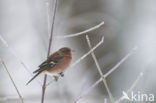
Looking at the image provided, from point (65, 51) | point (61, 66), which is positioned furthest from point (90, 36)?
point (61, 66)

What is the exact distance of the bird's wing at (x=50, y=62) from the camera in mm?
2211

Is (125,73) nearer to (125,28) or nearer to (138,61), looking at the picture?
(138,61)

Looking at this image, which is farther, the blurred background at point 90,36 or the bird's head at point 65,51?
the blurred background at point 90,36

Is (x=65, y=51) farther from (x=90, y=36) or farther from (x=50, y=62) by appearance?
(x=90, y=36)

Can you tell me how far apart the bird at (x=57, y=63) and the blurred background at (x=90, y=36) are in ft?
6.54

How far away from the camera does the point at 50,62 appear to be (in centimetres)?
233

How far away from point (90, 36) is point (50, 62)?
345 cm

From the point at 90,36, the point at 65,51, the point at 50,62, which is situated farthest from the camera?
the point at 90,36

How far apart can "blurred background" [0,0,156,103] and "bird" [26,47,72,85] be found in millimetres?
1994

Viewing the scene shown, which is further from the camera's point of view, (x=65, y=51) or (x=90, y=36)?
(x=90, y=36)

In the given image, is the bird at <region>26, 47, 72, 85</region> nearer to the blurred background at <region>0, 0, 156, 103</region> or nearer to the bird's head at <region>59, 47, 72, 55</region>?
the bird's head at <region>59, 47, 72, 55</region>

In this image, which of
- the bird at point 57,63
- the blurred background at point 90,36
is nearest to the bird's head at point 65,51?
the bird at point 57,63

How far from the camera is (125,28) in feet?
24.1

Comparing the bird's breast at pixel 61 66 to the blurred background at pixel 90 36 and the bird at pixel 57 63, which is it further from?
the blurred background at pixel 90 36
